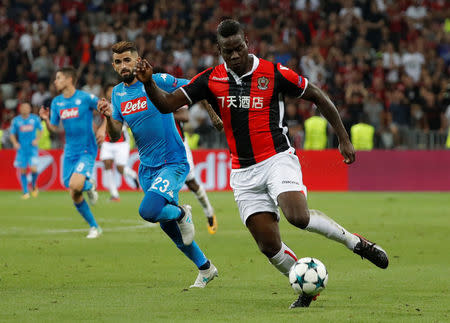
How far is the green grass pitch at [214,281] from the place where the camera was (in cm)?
651

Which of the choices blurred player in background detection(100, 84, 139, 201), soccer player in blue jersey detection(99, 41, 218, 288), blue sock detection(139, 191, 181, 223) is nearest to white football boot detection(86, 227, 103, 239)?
soccer player in blue jersey detection(99, 41, 218, 288)

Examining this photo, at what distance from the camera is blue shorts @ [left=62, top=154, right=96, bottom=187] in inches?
495

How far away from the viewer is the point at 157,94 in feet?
21.9

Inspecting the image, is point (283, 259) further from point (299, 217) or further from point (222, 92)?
point (222, 92)

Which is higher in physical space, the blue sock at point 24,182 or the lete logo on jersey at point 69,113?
the lete logo on jersey at point 69,113

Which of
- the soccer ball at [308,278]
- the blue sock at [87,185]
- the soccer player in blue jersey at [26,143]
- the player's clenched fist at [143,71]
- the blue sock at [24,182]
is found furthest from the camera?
the soccer player in blue jersey at [26,143]

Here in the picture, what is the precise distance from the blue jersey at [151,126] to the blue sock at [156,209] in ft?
2.05

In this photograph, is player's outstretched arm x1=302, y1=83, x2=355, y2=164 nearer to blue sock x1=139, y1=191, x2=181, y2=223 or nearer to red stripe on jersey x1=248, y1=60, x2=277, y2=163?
red stripe on jersey x1=248, y1=60, x2=277, y2=163

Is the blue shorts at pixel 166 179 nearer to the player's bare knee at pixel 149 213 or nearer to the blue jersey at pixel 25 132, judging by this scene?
the player's bare knee at pixel 149 213

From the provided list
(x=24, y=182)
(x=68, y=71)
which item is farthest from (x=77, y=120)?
(x=24, y=182)

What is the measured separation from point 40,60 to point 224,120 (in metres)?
20.6

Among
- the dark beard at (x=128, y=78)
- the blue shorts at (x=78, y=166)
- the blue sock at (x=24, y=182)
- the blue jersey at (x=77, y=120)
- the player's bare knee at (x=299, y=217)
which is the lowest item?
the blue sock at (x=24, y=182)

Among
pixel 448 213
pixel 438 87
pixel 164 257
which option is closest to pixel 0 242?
pixel 164 257

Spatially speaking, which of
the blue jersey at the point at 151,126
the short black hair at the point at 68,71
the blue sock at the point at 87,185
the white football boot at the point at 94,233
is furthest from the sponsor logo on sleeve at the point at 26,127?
the blue jersey at the point at 151,126
